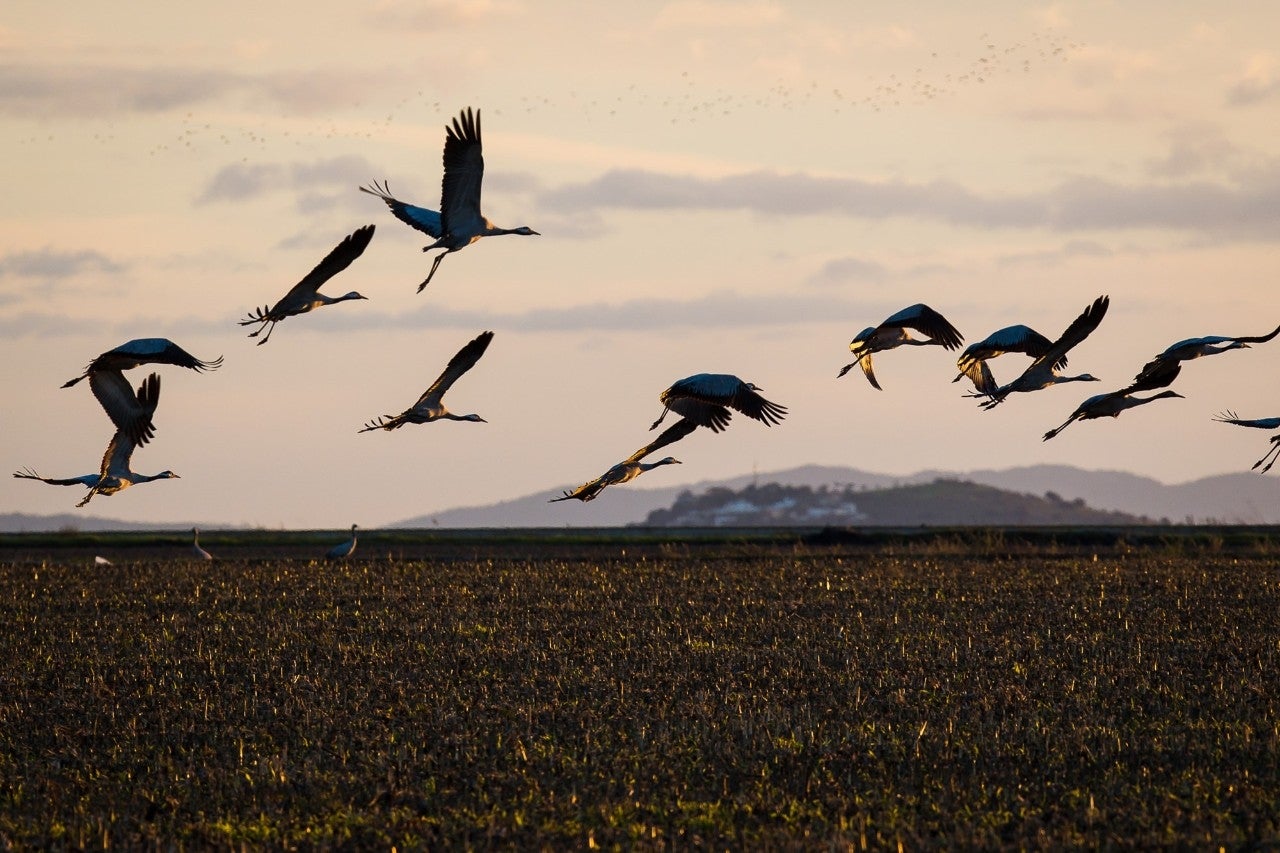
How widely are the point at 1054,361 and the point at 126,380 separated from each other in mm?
10697

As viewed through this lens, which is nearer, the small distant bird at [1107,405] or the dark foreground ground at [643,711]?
the dark foreground ground at [643,711]

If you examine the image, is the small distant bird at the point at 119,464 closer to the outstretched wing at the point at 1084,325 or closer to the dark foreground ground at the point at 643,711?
the dark foreground ground at the point at 643,711

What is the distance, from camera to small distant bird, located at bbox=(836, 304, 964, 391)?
68.0 ft

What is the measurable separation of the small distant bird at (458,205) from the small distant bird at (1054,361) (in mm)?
5819

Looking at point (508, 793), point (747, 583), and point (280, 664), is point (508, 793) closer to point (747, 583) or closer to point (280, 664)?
point (280, 664)

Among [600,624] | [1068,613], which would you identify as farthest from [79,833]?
[1068,613]

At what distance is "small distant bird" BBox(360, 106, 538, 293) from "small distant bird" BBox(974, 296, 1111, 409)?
5.82 metres

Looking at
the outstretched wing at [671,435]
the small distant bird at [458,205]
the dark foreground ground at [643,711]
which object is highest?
the small distant bird at [458,205]

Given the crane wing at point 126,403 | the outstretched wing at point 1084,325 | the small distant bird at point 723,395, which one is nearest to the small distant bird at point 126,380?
the crane wing at point 126,403

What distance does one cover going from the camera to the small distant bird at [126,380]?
1866 cm

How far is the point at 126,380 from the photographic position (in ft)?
66.3

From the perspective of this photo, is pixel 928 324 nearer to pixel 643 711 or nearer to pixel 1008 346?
pixel 1008 346

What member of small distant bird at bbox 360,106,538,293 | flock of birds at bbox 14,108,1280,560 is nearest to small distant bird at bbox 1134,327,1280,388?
flock of birds at bbox 14,108,1280,560

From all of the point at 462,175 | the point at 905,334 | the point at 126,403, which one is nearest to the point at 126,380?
the point at 126,403
